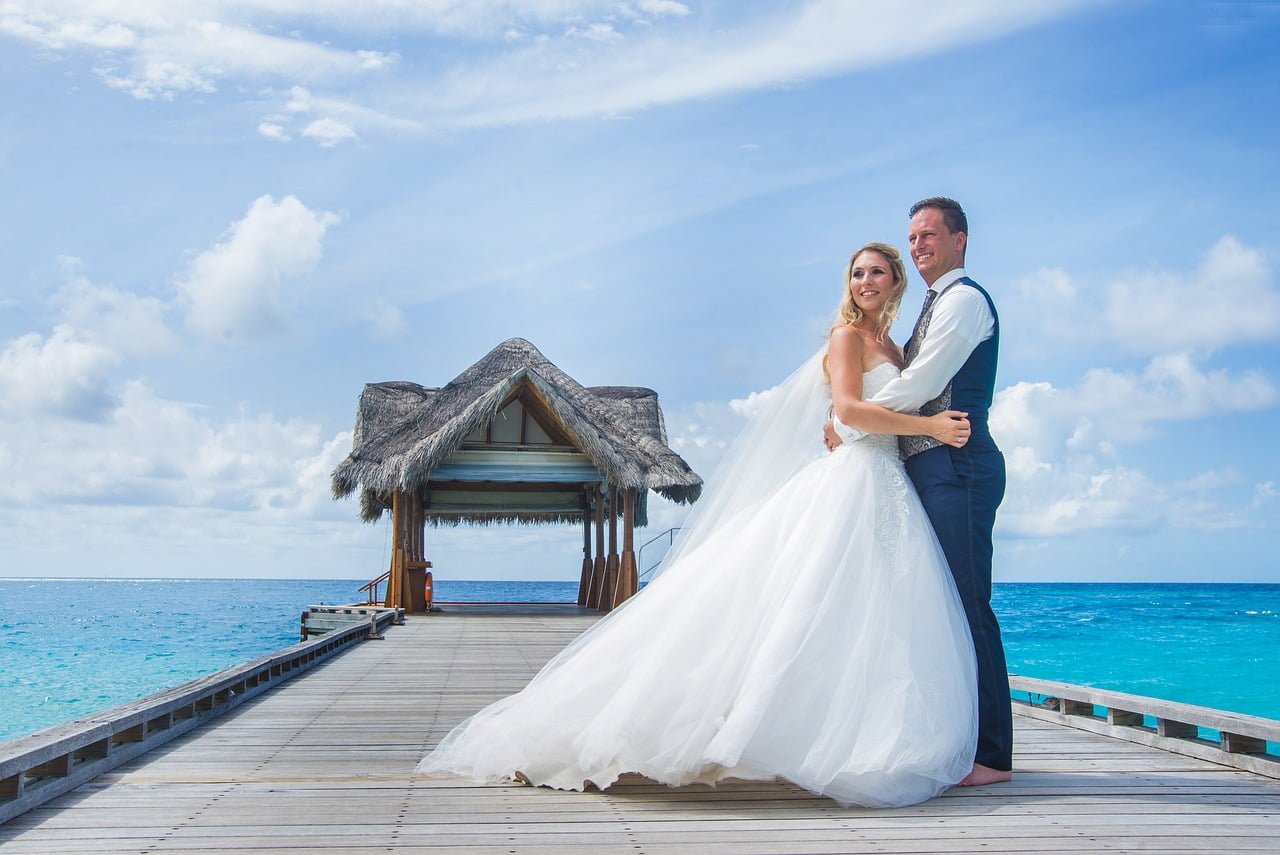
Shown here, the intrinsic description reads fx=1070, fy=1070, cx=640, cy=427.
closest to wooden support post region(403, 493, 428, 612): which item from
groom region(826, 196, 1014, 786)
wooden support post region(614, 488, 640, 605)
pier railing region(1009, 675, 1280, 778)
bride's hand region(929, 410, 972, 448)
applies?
wooden support post region(614, 488, 640, 605)

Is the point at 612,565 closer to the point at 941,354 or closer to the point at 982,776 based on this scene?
the point at 982,776

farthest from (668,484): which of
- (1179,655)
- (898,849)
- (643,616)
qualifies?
(1179,655)

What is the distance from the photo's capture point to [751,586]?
3547mm

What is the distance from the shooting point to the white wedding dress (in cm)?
320

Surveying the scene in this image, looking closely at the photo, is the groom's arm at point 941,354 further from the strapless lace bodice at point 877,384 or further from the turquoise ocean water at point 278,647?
the turquoise ocean water at point 278,647

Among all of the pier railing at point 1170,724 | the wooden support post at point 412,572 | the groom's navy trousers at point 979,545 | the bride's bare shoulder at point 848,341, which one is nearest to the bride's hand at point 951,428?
the groom's navy trousers at point 979,545

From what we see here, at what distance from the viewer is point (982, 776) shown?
11.7 feet

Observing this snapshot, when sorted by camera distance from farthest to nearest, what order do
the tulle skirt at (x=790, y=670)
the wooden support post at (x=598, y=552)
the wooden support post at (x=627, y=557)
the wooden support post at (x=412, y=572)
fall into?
the wooden support post at (x=598, y=552)
the wooden support post at (x=412, y=572)
the wooden support post at (x=627, y=557)
the tulle skirt at (x=790, y=670)

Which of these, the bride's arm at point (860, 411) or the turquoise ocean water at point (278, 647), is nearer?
the bride's arm at point (860, 411)

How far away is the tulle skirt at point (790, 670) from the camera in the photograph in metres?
3.20

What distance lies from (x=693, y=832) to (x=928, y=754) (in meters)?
0.78

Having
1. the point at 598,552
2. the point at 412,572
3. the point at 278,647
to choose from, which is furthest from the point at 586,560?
the point at 278,647

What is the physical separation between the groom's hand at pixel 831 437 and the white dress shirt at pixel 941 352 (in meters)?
0.27

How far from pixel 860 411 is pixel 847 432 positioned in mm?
153
